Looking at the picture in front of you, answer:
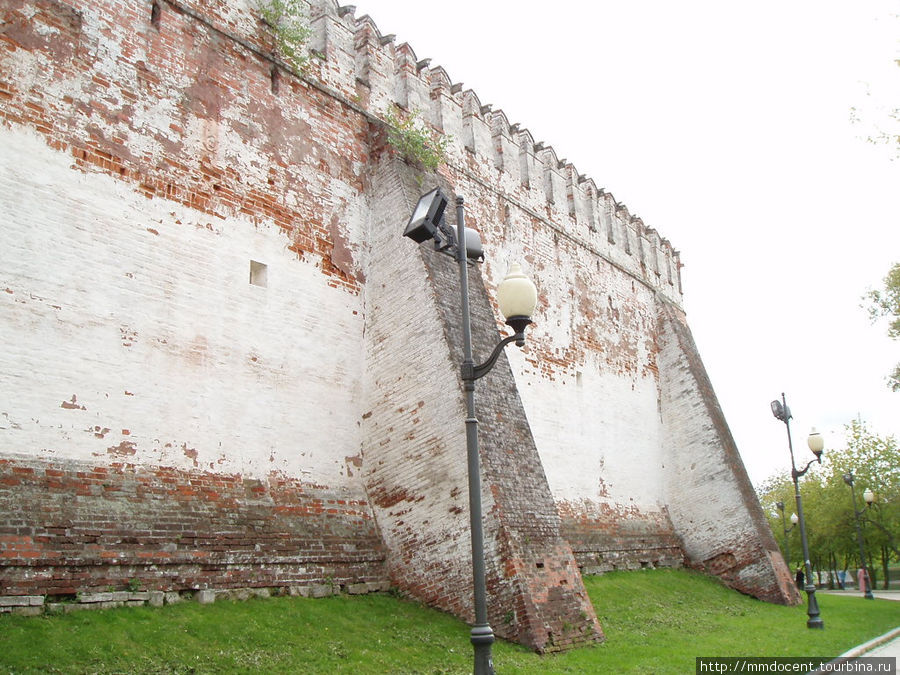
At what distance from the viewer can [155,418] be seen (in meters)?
7.97

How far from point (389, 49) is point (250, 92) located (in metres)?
3.75

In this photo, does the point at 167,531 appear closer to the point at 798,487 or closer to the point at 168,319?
the point at 168,319

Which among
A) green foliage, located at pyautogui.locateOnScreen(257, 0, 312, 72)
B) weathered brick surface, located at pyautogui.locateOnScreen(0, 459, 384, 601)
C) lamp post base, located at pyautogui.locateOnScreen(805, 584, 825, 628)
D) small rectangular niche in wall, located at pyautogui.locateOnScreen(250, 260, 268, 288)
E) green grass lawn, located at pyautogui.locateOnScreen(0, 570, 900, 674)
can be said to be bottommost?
lamp post base, located at pyautogui.locateOnScreen(805, 584, 825, 628)

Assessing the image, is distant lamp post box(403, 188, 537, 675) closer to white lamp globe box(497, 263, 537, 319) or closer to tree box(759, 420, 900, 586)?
white lamp globe box(497, 263, 537, 319)

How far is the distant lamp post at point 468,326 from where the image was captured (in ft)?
18.1

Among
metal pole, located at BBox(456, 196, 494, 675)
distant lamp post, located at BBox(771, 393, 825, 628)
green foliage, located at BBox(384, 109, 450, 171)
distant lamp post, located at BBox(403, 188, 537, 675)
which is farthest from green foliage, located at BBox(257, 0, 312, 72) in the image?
distant lamp post, located at BBox(771, 393, 825, 628)

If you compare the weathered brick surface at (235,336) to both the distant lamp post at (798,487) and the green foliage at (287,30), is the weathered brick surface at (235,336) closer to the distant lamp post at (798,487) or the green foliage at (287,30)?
the green foliage at (287,30)

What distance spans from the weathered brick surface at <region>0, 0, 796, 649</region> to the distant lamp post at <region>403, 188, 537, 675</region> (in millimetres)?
3123

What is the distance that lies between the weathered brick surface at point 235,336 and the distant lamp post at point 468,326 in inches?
123

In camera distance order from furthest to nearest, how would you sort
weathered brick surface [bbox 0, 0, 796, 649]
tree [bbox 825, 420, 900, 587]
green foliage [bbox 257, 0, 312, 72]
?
tree [bbox 825, 420, 900, 587]
green foliage [bbox 257, 0, 312, 72]
weathered brick surface [bbox 0, 0, 796, 649]

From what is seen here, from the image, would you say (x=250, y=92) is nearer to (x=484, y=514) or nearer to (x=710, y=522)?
(x=484, y=514)

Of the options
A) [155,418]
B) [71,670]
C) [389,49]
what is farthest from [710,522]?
[71,670]

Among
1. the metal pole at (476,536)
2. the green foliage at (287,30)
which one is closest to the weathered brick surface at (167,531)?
the metal pole at (476,536)

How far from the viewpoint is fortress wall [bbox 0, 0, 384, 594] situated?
7137 mm
